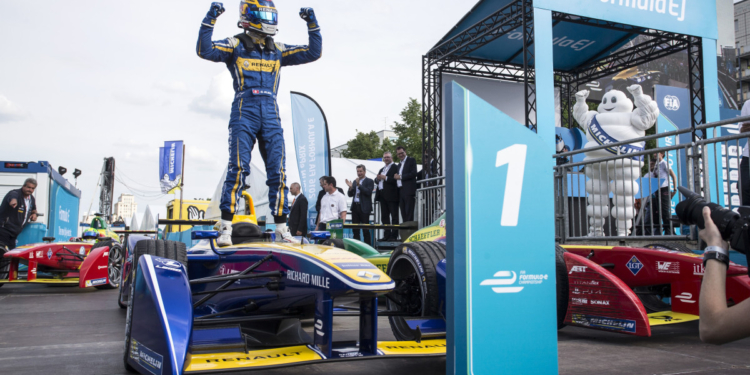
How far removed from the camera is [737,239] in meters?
1.67

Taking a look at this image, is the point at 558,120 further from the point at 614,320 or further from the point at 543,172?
the point at 543,172

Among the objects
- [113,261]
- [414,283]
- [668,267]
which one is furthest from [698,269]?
[113,261]

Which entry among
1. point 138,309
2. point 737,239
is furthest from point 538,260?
point 138,309

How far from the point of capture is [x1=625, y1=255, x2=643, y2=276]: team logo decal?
4.95 meters

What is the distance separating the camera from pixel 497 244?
7.08ft

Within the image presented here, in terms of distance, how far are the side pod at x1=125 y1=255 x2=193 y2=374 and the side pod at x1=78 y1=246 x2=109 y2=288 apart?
5765mm

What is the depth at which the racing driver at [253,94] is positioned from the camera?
452cm

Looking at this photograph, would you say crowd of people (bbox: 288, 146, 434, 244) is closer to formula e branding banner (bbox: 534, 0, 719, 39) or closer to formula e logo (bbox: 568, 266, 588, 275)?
formula e branding banner (bbox: 534, 0, 719, 39)

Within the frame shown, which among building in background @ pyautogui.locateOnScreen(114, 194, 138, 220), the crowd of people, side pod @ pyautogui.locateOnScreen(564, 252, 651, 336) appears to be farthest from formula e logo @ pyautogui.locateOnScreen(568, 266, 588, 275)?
building in background @ pyautogui.locateOnScreen(114, 194, 138, 220)

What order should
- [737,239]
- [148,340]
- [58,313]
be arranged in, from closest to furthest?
[737,239] < [148,340] < [58,313]

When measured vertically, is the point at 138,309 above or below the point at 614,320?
above

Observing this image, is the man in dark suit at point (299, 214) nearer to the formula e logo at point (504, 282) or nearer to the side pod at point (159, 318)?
the side pod at point (159, 318)

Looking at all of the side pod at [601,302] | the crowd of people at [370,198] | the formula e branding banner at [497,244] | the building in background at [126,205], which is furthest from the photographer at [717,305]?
the building in background at [126,205]

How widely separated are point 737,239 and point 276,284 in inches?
93.3
